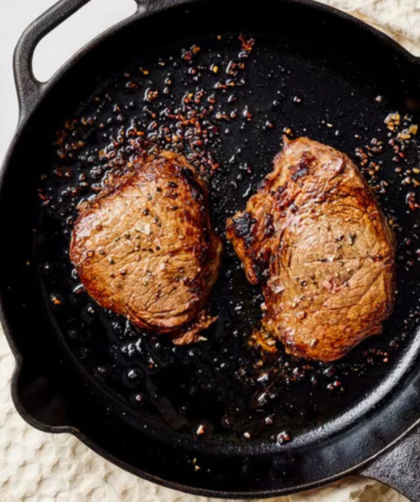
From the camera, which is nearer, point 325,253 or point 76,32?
point 325,253

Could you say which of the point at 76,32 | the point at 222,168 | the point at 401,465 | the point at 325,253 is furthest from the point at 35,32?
the point at 401,465

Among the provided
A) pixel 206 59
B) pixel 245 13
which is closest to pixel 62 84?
pixel 206 59

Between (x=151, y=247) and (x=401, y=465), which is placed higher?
(x=151, y=247)

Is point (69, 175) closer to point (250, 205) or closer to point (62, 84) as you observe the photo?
point (62, 84)

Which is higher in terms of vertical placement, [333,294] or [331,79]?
[331,79]

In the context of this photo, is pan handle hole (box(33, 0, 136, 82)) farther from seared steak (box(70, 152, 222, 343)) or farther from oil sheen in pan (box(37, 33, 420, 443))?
seared steak (box(70, 152, 222, 343))

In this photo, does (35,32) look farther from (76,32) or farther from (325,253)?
(325,253)

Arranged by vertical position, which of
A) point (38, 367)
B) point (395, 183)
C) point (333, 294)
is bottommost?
point (38, 367)
